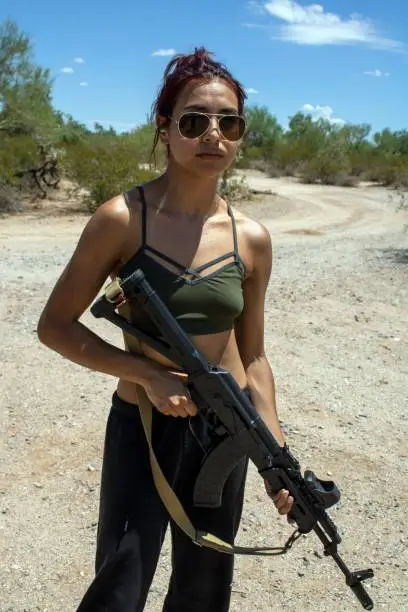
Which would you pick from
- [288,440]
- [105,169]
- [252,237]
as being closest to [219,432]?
[252,237]

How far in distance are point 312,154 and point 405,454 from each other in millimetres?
29324

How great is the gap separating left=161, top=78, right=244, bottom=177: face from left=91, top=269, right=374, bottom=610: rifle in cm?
32

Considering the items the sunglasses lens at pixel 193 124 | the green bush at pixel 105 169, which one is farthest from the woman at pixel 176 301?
the green bush at pixel 105 169

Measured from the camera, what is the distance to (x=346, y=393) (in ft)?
15.0

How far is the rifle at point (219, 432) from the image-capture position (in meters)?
1.48

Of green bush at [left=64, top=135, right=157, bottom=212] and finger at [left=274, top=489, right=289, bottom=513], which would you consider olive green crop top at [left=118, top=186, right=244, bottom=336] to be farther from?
green bush at [left=64, top=135, right=157, bottom=212]

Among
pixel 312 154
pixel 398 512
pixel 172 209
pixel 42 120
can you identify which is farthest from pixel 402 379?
pixel 312 154

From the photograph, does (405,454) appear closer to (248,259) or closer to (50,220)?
(248,259)

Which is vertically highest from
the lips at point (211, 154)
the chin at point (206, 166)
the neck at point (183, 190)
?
the lips at point (211, 154)

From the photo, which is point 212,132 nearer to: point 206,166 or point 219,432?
point 206,166

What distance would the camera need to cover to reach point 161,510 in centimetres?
163

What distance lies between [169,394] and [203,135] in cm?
61

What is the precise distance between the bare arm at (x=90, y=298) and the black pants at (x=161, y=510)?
0.18m

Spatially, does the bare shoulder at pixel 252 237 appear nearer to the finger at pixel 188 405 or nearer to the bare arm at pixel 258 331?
the bare arm at pixel 258 331
